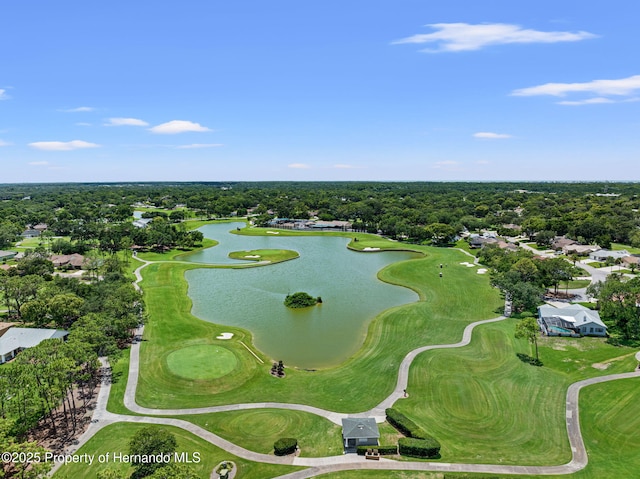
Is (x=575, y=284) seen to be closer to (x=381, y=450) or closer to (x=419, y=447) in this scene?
(x=419, y=447)

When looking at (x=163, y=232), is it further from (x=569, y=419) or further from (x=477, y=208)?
(x=477, y=208)

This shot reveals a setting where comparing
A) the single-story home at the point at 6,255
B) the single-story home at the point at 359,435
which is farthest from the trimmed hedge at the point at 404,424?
the single-story home at the point at 6,255

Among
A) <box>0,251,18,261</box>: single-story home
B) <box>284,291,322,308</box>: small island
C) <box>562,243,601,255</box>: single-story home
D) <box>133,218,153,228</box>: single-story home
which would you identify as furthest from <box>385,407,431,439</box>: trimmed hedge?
<box>133,218,153,228</box>: single-story home

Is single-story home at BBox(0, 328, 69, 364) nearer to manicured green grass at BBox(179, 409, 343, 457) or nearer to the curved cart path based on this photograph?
the curved cart path

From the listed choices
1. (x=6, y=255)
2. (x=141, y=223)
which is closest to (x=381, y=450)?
(x=6, y=255)

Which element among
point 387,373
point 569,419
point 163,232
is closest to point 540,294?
point 569,419
